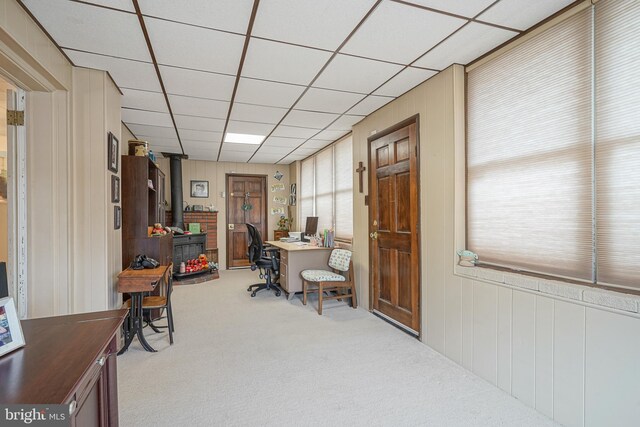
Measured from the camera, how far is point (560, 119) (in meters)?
1.99

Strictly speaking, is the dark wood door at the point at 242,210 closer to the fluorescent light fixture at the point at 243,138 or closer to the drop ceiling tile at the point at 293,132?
the fluorescent light fixture at the point at 243,138

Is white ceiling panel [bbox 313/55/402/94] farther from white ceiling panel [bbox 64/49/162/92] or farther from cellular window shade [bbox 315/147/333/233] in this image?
cellular window shade [bbox 315/147/333/233]

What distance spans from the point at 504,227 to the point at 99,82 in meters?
3.53

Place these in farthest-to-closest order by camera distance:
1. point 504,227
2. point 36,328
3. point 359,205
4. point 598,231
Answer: point 359,205 → point 504,227 → point 598,231 → point 36,328

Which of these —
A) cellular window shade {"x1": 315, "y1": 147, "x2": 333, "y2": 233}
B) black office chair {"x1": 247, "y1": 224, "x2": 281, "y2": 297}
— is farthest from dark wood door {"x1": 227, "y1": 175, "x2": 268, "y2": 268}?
black office chair {"x1": 247, "y1": 224, "x2": 281, "y2": 297}

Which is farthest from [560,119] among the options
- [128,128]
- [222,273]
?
[222,273]

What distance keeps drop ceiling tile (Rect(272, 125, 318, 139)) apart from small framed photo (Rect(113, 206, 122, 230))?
7.39ft

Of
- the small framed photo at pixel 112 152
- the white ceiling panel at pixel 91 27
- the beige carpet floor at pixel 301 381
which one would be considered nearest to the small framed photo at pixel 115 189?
the small framed photo at pixel 112 152

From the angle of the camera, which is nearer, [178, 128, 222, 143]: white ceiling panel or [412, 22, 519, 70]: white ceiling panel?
[412, 22, 519, 70]: white ceiling panel

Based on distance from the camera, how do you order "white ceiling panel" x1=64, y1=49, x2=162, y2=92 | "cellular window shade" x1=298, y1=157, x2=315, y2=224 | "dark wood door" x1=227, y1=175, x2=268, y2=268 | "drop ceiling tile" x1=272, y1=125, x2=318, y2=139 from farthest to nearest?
"dark wood door" x1=227, y1=175, x2=268, y2=268, "cellular window shade" x1=298, y1=157, x2=315, y2=224, "drop ceiling tile" x1=272, y1=125, x2=318, y2=139, "white ceiling panel" x1=64, y1=49, x2=162, y2=92

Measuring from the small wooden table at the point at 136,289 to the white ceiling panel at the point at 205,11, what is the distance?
2072 millimetres

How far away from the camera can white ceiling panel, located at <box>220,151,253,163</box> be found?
20.0 feet

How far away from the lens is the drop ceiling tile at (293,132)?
4.48 meters

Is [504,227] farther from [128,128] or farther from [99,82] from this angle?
[128,128]
